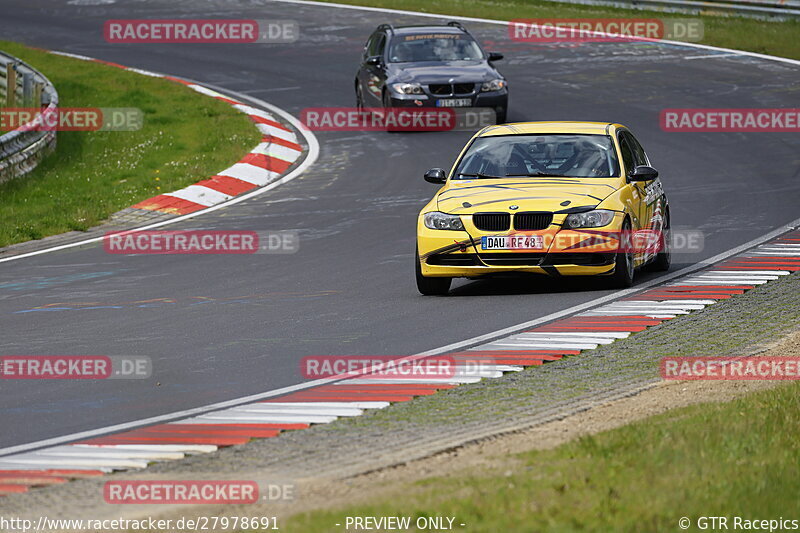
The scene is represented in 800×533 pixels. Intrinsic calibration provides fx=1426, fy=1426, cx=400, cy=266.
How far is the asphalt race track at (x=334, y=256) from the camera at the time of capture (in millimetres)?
10508

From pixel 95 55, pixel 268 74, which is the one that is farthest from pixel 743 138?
pixel 95 55

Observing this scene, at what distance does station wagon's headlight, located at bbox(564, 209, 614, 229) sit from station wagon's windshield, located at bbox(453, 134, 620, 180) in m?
0.97

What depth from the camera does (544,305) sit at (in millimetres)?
12719

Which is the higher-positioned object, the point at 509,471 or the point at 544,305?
the point at 509,471

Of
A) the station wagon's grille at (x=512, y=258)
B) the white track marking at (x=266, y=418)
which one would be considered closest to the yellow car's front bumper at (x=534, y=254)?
the station wagon's grille at (x=512, y=258)

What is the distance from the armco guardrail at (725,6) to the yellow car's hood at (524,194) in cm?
2210

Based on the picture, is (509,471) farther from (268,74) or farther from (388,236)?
(268,74)

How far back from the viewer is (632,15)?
37125 millimetres

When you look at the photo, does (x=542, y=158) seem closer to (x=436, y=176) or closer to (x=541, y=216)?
(x=436, y=176)

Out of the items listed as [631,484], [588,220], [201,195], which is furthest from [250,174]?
[631,484]

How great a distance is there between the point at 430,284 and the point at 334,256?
2.85 metres

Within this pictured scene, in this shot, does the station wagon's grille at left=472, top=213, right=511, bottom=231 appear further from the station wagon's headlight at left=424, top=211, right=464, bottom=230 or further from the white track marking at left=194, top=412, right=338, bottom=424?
the white track marking at left=194, top=412, right=338, bottom=424

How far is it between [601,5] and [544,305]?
87.5ft

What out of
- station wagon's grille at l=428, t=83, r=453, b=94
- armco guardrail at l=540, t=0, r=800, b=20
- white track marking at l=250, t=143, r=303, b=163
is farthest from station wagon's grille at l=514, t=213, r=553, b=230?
armco guardrail at l=540, t=0, r=800, b=20
